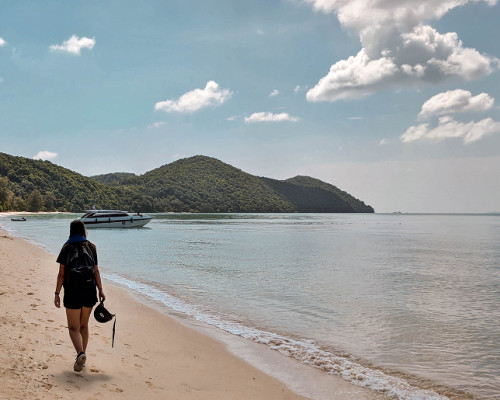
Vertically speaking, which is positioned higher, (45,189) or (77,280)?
(45,189)

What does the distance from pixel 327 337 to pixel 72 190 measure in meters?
158

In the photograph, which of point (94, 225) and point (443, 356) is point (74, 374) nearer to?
point (443, 356)

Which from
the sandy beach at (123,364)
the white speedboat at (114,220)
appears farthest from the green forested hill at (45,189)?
the sandy beach at (123,364)

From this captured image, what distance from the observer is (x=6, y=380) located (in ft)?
15.8

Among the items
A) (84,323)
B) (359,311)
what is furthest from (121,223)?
(84,323)

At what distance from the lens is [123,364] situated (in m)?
6.61

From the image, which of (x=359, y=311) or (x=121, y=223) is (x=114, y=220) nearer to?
(x=121, y=223)

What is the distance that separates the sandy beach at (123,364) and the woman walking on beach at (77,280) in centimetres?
48

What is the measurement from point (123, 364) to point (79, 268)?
2031mm

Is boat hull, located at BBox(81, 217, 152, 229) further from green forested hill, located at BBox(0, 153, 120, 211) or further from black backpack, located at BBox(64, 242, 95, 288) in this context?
black backpack, located at BBox(64, 242, 95, 288)

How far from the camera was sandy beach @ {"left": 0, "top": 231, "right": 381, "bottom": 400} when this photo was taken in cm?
520

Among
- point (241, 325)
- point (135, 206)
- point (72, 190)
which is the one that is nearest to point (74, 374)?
point (241, 325)

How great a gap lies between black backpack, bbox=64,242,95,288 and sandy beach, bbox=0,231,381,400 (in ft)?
4.06

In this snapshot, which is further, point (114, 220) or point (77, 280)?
point (114, 220)
